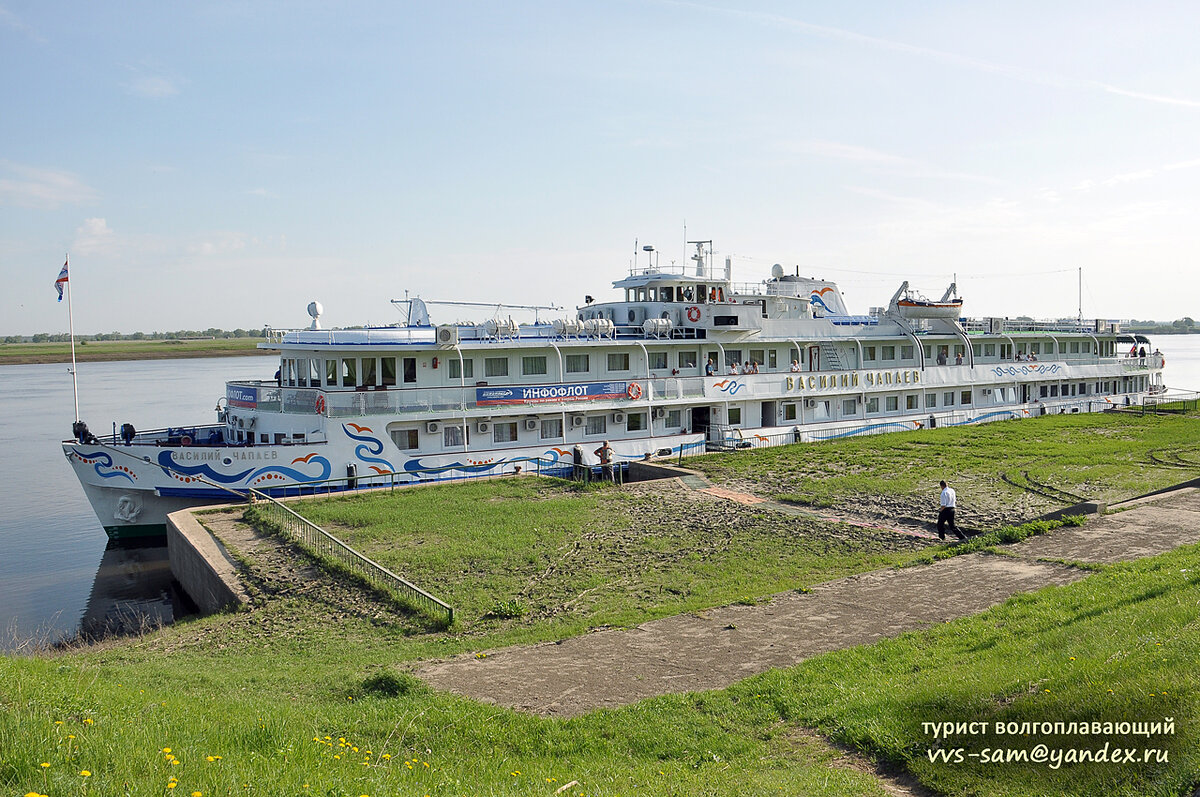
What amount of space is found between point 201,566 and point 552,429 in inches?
566

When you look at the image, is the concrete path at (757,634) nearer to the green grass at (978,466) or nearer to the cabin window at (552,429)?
the green grass at (978,466)

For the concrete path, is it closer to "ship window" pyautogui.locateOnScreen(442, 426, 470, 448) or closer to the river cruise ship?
the river cruise ship

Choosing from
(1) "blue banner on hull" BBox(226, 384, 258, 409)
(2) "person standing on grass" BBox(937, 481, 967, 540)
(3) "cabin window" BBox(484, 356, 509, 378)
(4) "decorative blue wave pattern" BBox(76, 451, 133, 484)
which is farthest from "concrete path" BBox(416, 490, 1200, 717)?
(1) "blue banner on hull" BBox(226, 384, 258, 409)

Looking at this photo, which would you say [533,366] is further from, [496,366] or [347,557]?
[347,557]

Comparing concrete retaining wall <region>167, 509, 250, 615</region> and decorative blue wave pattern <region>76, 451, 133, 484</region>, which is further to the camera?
decorative blue wave pattern <region>76, 451, 133, 484</region>

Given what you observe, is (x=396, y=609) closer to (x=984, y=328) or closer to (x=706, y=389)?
(x=706, y=389)

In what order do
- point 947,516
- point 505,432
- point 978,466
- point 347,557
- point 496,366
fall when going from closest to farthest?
point 347,557 → point 947,516 → point 978,466 → point 505,432 → point 496,366

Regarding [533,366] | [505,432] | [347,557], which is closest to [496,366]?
[533,366]

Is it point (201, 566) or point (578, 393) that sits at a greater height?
point (578, 393)

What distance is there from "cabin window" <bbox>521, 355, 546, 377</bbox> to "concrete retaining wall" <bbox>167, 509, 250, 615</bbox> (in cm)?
1264

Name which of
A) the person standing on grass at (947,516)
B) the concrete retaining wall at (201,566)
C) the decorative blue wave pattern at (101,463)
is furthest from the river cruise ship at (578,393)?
the person standing on grass at (947,516)

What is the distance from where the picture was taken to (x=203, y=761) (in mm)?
6566

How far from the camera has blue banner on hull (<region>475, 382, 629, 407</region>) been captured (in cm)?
2905

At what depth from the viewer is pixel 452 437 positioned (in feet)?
95.0
